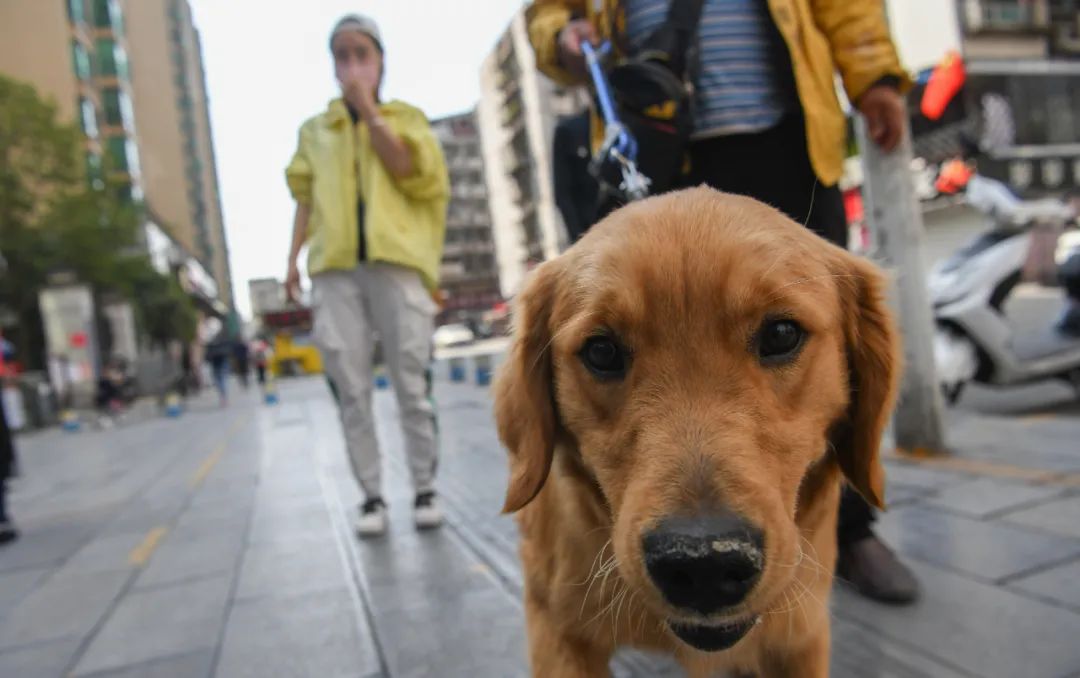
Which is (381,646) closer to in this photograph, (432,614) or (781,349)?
(432,614)

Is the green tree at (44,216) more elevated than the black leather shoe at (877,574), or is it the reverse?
the green tree at (44,216)

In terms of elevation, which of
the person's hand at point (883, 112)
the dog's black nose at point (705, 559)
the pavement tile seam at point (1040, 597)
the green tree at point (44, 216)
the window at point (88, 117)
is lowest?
the pavement tile seam at point (1040, 597)

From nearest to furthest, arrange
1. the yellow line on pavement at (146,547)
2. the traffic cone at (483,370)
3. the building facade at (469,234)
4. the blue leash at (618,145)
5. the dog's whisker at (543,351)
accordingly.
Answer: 1. the dog's whisker at (543,351)
2. the blue leash at (618,145)
3. the yellow line on pavement at (146,547)
4. the traffic cone at (483,370)
5. the building facade at (469,234)

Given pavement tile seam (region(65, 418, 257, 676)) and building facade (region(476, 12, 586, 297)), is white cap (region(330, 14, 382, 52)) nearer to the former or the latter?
pavement tile seam (region(65, 418, 257, 676))

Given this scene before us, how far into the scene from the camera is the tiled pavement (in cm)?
215

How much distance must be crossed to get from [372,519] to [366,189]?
1.65m

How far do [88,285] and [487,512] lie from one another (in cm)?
2645

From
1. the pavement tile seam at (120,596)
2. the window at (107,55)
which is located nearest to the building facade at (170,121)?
the window at (107,55)

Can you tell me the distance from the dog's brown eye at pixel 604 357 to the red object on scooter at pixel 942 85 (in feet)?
78.4

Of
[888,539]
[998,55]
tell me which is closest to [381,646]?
[888,539]

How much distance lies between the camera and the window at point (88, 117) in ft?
120

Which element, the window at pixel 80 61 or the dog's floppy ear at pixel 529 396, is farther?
the window at pixel 80 61

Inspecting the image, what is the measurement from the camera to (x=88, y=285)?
2523cm

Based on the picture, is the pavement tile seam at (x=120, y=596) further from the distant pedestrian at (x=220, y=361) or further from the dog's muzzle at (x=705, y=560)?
the distant pedestrian at (x=220, y=361)
